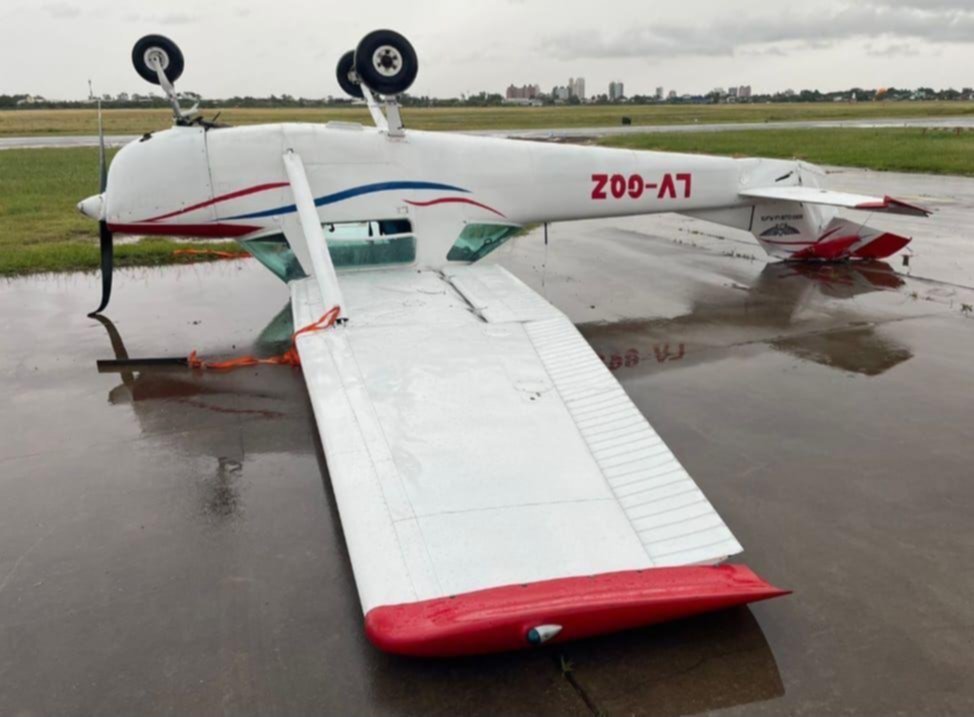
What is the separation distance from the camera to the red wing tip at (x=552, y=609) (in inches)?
133

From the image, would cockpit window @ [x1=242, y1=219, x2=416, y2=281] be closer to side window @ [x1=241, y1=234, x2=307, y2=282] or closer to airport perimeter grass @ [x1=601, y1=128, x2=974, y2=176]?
side window @ [x1=241, y1=234, x2=307, y2=282]

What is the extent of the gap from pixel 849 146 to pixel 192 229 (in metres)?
35.0

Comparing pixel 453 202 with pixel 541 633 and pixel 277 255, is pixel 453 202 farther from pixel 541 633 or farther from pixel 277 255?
pixel 541 633

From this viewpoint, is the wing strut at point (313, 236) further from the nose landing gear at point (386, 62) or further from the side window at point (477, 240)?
the side window at point (477, 240)

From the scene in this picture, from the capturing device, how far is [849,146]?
3538cm

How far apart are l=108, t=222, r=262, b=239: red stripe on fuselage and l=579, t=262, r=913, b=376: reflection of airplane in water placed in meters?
4.63

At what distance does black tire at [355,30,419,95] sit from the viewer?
814cm

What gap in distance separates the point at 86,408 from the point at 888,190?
22056 millimetres

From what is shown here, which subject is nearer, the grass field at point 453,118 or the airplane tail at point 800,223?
the airplane tail at point 800,223

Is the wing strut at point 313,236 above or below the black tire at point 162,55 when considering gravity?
below

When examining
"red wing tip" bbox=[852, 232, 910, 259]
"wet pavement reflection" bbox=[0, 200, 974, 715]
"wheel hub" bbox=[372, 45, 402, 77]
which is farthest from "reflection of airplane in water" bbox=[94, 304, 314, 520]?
"red wing tip" bbox=[852, 232, 910, 259]

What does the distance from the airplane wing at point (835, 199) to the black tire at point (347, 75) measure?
6355 millimetres

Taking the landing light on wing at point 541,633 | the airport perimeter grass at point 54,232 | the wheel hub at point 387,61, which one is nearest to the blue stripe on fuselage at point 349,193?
the wheel hub at point 387,61

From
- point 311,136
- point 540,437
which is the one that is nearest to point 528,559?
point 540,437
